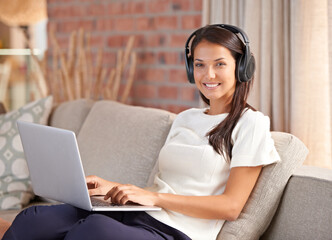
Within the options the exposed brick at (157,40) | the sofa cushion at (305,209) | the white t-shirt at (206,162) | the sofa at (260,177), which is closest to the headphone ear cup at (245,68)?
the white t-shirt at (206,162)

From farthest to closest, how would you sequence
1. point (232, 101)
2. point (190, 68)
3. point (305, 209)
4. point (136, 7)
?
1. point (136, 7)
2. point (190, 68)
3. point (232, 101)
4. point (305, 209)

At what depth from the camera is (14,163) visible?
2.56 m

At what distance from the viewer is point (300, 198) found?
181 cm

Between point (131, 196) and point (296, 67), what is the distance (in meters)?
0.96

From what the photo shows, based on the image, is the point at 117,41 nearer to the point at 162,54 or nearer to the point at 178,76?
the point at 162,54

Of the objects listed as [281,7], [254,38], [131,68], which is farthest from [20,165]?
[281,7]

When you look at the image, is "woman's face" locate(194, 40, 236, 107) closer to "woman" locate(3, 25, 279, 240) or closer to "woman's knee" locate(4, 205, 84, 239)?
"woman" locate(3, 25, 279, 240)

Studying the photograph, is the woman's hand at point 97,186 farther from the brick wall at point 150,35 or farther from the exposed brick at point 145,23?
the exposed brick at point 145,23

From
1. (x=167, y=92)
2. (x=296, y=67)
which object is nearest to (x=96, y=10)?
(x=167, y=92)

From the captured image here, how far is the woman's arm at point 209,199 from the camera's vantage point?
5.60ft

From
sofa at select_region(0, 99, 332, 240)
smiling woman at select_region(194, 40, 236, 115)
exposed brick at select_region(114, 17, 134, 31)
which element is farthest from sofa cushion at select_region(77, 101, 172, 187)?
exposed brick at select_region(114, 17, 134, 31)

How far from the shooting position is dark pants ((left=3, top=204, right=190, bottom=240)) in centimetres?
165

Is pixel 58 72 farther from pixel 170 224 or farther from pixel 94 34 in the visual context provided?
pixel 170 224

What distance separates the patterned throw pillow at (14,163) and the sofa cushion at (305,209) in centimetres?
118
